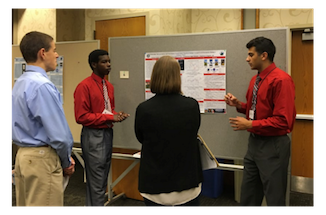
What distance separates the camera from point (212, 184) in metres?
3.30

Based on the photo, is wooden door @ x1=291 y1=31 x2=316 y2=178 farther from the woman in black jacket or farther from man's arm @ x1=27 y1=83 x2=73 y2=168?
man's arm @ x1=27 y1=83 x2=73 y2=168

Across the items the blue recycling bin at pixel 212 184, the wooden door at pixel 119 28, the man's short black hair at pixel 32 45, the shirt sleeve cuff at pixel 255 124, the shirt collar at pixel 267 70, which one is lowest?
the blue recycling bin at pixel 212 184

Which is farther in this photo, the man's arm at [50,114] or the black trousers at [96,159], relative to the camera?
the black trousers at [96,159]

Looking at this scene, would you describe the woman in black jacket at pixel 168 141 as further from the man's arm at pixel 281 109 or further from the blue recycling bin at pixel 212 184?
the blue recycling bin at pixel 212 184

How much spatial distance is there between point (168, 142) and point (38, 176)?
30.8 inches

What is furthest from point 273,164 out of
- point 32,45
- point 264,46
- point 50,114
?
point 32,45

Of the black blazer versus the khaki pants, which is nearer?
the black blazer

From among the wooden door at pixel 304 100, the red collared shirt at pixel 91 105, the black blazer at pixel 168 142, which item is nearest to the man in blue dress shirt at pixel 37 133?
the black blazer at pixel 168 142

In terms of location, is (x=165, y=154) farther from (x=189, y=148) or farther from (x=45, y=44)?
(x=45, y=44)

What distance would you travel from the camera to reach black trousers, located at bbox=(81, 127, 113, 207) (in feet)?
8.16

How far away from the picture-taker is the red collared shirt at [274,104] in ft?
6.40

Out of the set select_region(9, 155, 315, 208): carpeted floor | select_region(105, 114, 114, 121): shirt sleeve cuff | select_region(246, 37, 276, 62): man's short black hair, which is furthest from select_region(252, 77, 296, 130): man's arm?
select_region(9, 155, 315, 208): carpeted floor

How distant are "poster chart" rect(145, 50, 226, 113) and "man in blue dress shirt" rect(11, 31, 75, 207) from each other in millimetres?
1365

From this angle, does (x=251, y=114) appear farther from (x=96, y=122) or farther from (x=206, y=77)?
(x=96, y=122)
